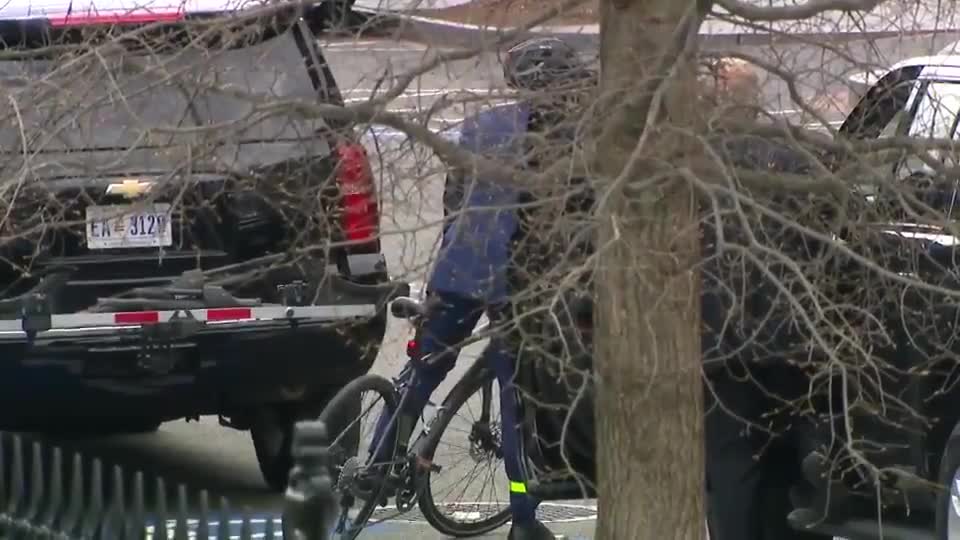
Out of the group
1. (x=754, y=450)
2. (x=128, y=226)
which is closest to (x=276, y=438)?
(x=128, y=226)

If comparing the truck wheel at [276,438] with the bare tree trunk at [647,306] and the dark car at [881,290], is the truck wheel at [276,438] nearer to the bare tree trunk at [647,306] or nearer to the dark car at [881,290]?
the dark car at [881,290]

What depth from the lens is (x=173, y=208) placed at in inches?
165

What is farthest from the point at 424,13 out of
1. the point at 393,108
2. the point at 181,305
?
the point at 181,305

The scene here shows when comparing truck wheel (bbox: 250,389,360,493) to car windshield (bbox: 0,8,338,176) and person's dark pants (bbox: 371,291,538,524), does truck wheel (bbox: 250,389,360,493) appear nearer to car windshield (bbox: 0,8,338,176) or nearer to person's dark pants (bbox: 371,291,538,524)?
person's dark pants (bbox: 371,291,538,524)

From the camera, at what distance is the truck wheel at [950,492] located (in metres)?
5.34

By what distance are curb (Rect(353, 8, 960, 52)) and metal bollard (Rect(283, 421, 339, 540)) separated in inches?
43.8

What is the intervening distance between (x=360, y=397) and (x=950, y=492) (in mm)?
2344

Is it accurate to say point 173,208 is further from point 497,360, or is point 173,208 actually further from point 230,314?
point 230,314

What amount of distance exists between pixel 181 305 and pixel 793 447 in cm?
251

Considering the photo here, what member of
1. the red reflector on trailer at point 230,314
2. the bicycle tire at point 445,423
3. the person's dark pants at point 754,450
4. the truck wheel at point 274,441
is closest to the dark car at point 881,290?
the person's dark pants at point 754,450

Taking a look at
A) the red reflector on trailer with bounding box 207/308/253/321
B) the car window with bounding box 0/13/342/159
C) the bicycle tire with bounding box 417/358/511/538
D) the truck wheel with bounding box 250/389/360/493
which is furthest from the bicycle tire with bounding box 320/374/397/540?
the car window with bounding box 0/13/342/159

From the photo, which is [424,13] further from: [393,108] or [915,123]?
[915,123]

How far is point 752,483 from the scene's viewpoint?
19.3ft

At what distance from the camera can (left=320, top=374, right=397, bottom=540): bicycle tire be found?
22.1ft
